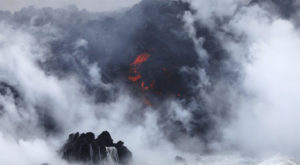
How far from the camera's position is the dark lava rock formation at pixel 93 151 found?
110m

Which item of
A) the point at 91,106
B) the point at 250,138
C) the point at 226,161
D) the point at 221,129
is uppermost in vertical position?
the point at 91,106

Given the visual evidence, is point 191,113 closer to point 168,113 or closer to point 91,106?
point 168,113

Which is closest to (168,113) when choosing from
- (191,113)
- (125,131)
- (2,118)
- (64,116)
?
(191,113)

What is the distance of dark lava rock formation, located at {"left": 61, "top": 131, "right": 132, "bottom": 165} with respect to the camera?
363 ft

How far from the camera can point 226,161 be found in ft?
418

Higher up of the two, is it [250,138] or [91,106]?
[91,106]

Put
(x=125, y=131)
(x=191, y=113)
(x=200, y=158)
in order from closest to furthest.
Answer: (x=200, y=158) < (x=125, y=131) < (x=191, y=113)

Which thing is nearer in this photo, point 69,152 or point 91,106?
point 69,152

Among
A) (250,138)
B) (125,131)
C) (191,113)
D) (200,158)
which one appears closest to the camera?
(200,158)

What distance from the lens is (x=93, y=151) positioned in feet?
367

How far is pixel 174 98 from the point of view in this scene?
19612cm

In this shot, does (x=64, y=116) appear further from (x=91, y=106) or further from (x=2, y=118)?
(x=2, y=118)

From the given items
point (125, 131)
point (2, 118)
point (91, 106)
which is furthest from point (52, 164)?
point (91, 106)

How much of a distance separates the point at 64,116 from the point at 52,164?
238ft
